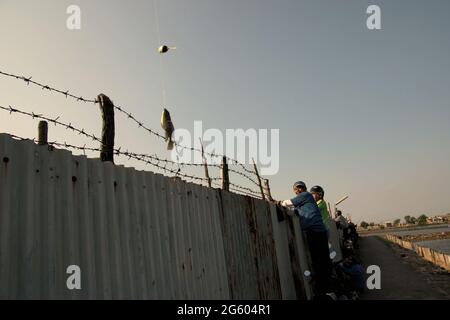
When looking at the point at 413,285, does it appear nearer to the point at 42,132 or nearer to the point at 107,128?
the point at 107,128

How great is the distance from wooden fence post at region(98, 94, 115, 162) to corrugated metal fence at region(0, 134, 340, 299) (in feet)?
0.86

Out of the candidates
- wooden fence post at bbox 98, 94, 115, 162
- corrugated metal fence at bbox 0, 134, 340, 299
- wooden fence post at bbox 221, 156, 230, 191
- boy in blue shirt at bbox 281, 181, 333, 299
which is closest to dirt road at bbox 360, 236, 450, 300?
→ boy in blue shirt at bbox 281, 181, 333, 299

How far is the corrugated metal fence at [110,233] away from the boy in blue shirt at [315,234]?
2.10m

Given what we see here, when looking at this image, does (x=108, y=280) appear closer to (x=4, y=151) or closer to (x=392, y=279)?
(x=4, y=151)

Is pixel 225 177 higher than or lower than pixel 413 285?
higher

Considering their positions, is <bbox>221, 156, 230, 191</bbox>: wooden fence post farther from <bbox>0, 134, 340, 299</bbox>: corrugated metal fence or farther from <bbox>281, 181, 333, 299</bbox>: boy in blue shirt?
<bbox>281, 181, 333, 299</bbox>: boy in blue shirt

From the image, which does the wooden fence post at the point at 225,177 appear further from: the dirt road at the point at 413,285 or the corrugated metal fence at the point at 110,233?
the dirt road at the point at 413,285

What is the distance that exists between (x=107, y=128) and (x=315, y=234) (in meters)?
4.90

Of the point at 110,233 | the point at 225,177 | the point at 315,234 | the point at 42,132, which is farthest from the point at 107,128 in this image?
the point at 315,234

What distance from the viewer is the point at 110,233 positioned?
2.80 m

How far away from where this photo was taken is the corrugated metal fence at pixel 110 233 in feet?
7.06

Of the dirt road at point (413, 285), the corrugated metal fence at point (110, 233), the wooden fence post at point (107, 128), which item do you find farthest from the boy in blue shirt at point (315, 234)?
the wooden fence post at point (107, 128)

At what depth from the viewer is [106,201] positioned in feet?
9.32

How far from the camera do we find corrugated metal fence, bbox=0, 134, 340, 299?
215cm
